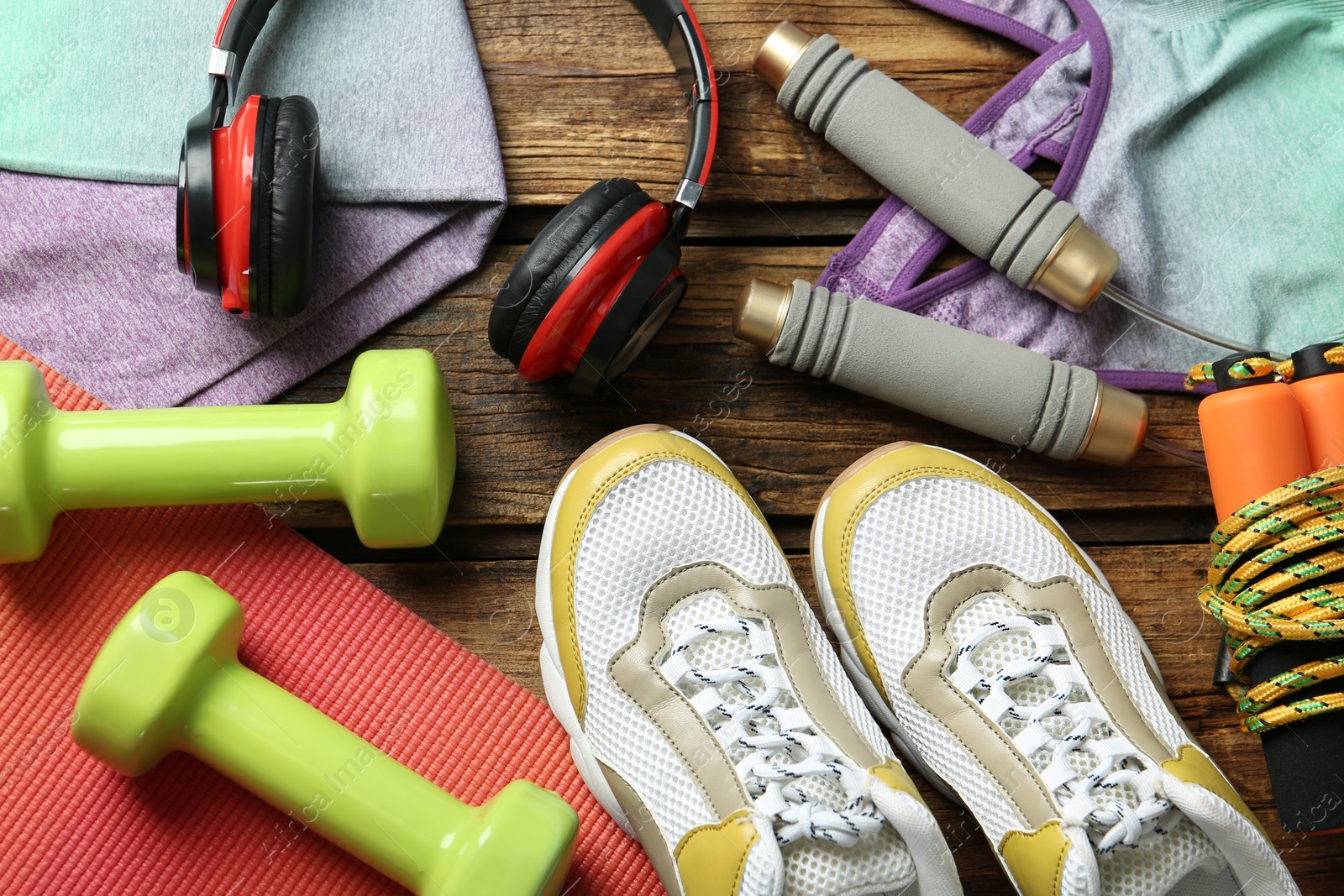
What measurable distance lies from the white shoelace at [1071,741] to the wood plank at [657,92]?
0.38 meters

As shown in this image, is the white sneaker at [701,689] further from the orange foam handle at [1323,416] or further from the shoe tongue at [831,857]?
the orange foam handle at [1323,416]

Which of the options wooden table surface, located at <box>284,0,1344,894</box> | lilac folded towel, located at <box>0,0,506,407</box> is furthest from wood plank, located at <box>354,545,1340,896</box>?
lilac folded towel, located at <box>0,0,506,407</box>

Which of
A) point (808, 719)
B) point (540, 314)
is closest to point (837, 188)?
point (540, 314)

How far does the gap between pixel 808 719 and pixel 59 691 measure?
551 mm

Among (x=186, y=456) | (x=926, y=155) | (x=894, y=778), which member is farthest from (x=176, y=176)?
(x=894, y=778)

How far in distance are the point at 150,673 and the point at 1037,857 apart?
0.59 meters

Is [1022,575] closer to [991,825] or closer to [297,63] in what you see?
[991,825]

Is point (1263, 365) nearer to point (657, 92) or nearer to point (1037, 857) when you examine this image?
point (1037, 857)

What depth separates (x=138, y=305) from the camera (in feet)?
2.23

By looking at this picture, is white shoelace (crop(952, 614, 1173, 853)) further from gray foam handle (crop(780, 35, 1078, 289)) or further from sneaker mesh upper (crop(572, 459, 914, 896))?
gray foam handle (crop(780, 35, 1078, 289))

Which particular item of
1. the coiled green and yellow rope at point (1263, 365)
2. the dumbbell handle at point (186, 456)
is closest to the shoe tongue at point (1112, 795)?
the coiled green and yellow rope at point (1263, 365)

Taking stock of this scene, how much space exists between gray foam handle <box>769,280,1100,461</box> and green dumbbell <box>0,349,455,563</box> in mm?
275

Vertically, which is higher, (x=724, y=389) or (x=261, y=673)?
(x=724, y=389)

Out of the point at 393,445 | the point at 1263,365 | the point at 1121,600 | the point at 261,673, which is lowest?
the point at 261,673
